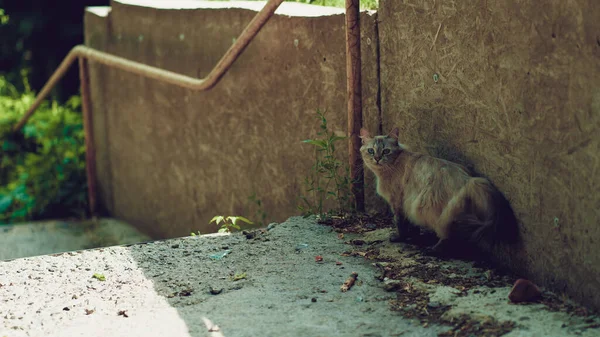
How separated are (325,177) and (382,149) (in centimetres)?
68

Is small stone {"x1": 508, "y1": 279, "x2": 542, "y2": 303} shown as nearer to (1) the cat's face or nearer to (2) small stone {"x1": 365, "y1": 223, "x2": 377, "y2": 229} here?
(1) the cat's face

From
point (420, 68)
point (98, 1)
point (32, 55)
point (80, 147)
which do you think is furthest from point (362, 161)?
point (32, 55)

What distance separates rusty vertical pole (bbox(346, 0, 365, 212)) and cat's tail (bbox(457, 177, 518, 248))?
1167 mm

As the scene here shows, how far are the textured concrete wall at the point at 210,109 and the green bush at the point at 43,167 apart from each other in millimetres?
359

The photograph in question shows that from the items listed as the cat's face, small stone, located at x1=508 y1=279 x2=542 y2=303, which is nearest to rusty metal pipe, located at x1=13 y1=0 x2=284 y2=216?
the cat's face

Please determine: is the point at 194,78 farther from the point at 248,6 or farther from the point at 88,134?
the point at 88,134

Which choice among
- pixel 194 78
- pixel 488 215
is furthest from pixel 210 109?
pixel 488 215

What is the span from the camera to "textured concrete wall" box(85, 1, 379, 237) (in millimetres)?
5137

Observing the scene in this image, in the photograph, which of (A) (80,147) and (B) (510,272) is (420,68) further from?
(A) (80,147)

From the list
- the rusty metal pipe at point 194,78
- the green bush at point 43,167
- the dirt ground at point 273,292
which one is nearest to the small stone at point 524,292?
the dirt ground at point 273,292

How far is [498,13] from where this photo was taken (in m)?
3.52

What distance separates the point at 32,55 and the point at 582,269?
34.3 feet

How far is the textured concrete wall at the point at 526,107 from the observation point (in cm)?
304

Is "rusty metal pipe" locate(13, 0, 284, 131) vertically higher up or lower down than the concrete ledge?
lower down
